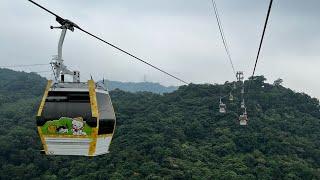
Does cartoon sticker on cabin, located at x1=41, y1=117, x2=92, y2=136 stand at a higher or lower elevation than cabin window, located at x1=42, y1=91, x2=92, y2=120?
lower

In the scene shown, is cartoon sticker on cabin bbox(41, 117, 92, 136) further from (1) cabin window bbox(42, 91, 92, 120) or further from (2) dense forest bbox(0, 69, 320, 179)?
(2) dense forest bbox(0, 69, 320, 179)

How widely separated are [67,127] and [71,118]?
0.82 ft

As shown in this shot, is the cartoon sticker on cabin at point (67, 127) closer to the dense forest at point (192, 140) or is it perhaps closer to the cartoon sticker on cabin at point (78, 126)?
the cartoon sticker on cabin at point (78, 126)

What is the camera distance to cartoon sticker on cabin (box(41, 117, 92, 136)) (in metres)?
12.2

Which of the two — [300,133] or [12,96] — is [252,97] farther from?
[12,96]

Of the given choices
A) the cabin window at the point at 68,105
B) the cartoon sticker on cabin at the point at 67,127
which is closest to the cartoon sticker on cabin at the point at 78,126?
the cartoon sticker on cabin at the point at 67,127

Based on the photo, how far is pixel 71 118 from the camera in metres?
12.3

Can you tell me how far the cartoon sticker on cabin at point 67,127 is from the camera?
40.1ft

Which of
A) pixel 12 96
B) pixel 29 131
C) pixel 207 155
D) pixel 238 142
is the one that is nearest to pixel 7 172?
pixel 29 131

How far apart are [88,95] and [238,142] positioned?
58616 mm

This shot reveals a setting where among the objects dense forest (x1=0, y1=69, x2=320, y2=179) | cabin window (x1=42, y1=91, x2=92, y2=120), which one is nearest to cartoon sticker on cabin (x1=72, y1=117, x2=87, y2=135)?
cabin window (x1=42, y1=91, x2=92, y2=120)

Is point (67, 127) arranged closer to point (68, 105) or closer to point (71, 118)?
point (71, 118)

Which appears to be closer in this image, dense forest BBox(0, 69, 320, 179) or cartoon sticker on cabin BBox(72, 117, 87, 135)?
cartoon sticker on cabin BBox(72, 117, 87, 135)

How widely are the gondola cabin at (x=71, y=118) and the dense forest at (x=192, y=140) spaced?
40.8 m
